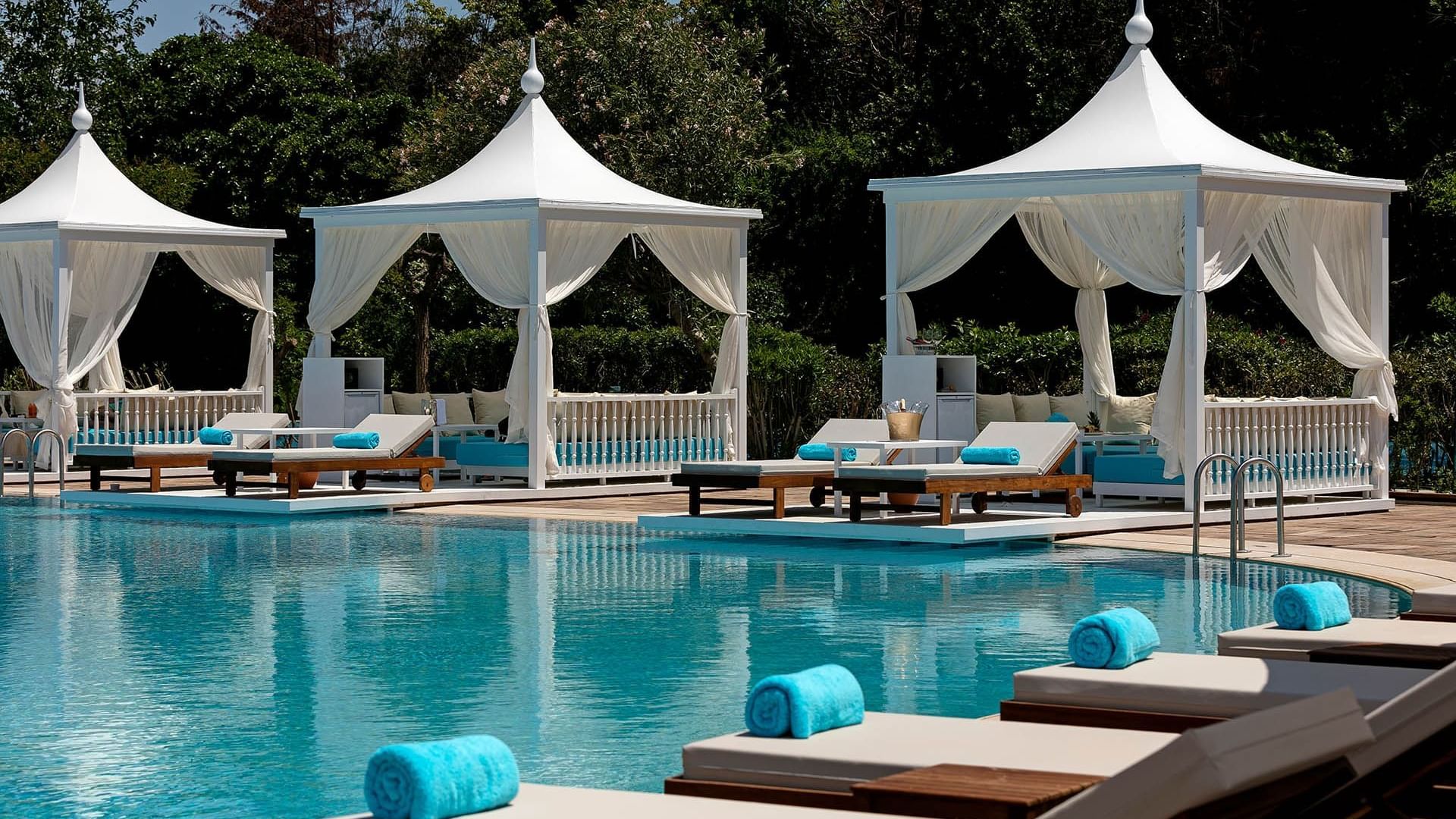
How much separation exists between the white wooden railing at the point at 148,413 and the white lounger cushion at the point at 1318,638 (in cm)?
1531

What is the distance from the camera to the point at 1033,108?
85.2ft

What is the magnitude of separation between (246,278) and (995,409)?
8467 millimetres

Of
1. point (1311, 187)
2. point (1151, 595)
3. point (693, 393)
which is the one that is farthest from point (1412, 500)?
point (1151, 595)

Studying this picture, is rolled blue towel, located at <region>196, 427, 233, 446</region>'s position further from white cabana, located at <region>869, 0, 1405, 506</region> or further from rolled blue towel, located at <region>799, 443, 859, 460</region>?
white cabana, located at <region>869, 0, 1405, 506</region>

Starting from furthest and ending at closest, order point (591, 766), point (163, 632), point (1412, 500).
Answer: point (1412, 500) → point (163, 632) → point (591, 766)

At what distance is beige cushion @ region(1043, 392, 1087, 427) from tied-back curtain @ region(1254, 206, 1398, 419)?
2.33 m

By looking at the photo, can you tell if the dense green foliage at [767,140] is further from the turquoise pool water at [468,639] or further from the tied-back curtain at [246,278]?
the turquoise pool water at [468,639]

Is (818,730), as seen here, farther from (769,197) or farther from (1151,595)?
(769,197)

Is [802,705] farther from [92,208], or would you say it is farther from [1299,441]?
[92,208]

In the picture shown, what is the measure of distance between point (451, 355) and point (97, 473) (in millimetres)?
7877

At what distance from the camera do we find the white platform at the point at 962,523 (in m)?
13.1

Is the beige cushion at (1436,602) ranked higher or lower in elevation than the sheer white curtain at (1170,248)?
lower

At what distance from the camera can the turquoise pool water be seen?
618cm

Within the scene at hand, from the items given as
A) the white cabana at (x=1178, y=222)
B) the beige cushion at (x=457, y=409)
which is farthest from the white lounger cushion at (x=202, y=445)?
the white cabana at (x=1178, y=222)
